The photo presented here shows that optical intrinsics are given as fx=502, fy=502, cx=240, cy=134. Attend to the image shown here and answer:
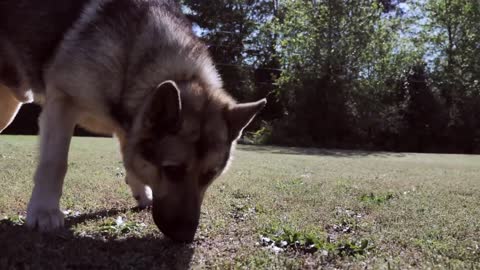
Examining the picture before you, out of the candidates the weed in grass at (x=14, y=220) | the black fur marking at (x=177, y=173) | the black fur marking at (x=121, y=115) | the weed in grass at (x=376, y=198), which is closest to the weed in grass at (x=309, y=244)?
the black fur marking at (x=177, y=173)

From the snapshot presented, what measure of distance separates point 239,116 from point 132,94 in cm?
73

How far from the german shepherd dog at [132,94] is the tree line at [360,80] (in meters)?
20.8

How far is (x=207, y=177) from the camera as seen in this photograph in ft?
10.4

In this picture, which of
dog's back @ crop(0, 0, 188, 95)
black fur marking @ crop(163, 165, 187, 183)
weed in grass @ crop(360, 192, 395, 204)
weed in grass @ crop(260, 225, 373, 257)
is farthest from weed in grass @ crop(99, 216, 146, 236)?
weed in grass @ crop(360, 192, 395, 204)

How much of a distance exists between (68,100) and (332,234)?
2108 mm

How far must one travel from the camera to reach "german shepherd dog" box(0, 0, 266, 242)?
3002 mm

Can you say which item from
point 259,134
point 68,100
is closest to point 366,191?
point 68,100

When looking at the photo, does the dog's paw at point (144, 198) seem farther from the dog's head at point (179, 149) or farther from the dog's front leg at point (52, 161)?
the dog's head at point (179, 149)

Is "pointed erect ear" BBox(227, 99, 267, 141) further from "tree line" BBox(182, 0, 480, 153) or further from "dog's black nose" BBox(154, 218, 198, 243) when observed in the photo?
"tree line" BBox(182, 0, 480, 153)

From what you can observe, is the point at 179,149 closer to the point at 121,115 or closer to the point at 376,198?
the point at 121,115

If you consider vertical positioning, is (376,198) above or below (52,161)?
below

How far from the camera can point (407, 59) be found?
32531 millimetres

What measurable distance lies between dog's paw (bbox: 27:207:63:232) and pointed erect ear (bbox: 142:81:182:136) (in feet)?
2.79

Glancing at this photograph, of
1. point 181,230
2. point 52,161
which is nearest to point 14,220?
point 52,161
